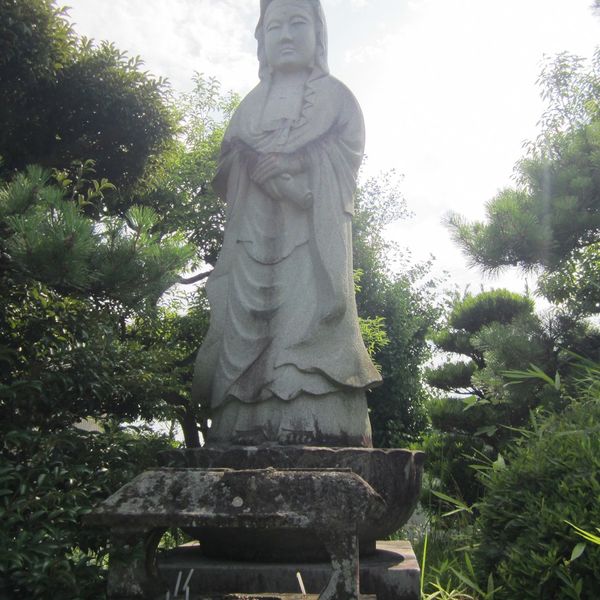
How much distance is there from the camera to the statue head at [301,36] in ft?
14.6

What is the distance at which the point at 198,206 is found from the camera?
1088 cm

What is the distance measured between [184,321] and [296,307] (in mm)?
5437

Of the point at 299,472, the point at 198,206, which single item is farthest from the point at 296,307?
the point at 198,206

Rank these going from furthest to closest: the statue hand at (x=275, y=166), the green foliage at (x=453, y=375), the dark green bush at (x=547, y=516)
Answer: the green foliage at (x=453, y=375) < the statue hand at (x=275, y=166) < the dark green bush at (x=547, y=516)

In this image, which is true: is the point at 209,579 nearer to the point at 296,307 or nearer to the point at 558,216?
the point at 296,307

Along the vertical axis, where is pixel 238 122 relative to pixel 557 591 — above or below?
above

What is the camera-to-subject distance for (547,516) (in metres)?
2.76

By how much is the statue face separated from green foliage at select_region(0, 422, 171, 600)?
2663 mm

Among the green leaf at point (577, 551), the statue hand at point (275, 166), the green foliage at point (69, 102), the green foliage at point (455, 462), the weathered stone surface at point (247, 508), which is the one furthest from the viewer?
the green foliage at point (455, 462)

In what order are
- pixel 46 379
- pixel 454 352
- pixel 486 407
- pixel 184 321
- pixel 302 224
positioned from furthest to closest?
pixel 184 321 → pixel 454 352 → pixel 486 407 → pixel 302 224 → pixel 46 379

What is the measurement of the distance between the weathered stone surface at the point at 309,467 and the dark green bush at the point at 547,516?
43cm

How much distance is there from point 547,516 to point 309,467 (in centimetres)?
103

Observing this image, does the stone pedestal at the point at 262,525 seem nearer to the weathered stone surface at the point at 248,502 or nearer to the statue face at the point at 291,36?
the weathered stone surface at the point at 248,502

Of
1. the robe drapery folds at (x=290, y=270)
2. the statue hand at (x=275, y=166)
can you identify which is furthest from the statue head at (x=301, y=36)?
the statue hand at (x=275, y=166)
